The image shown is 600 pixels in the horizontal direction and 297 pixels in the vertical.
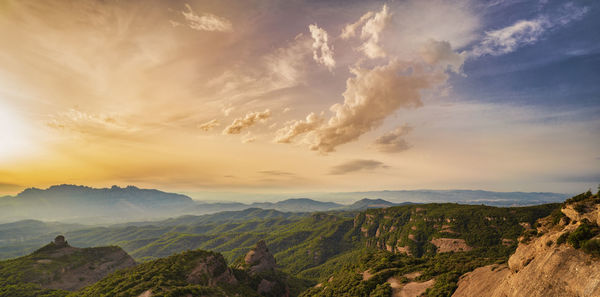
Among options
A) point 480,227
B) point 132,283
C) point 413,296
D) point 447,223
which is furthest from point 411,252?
point 132,283

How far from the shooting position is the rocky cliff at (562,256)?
73.1 feet

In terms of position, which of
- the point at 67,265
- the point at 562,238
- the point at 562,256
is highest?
the point at 562,238

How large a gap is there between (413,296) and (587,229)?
3729cm

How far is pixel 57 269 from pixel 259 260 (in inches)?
4729

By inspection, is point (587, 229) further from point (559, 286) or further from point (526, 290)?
point (526, 290)

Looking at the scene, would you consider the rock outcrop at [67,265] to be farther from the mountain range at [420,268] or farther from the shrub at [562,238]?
the shrub at [562,238]

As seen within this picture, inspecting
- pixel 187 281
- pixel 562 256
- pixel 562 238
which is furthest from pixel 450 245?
pixel 187 281

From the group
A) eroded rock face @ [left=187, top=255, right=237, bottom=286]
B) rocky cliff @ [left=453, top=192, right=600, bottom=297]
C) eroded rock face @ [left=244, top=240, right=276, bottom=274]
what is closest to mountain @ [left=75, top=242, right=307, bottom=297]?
eroded rock face @ [left=187, top=255, right=237, bottom=286]

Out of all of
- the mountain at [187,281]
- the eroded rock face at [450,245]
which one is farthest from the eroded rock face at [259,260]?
the eroded rock face at [450,245]

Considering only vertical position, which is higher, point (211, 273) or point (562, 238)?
point (562, 238)

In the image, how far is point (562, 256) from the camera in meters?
24.8

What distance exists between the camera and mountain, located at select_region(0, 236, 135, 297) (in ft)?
336

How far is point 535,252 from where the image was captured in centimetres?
2991

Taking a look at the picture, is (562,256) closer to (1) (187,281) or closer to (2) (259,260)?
(1) (187,281)
